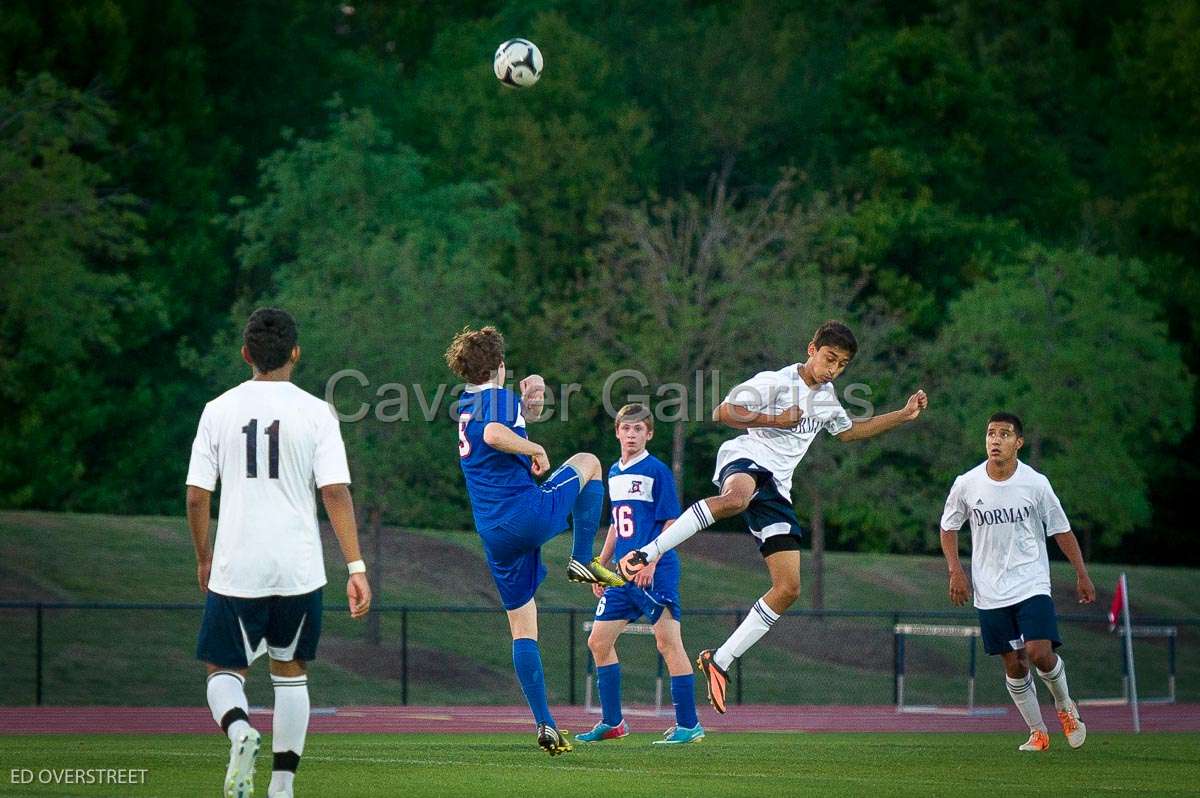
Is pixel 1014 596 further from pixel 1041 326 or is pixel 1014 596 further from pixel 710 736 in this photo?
pixel 1041 326

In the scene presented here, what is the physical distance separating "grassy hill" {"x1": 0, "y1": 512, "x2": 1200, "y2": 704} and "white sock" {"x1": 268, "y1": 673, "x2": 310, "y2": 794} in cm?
1582

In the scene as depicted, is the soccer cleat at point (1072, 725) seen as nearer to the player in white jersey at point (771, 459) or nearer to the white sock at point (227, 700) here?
the player in white jersey at point (771, 459)

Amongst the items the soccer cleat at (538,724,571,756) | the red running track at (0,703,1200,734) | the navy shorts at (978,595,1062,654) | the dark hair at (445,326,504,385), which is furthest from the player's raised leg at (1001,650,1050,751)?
the red running track at (0,703,1200,734)

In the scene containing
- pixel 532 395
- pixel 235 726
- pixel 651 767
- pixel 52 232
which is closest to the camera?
pixel 235 726

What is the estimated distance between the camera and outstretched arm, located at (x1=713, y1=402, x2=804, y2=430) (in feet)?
36.8

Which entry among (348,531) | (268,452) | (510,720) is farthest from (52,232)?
(348,531)

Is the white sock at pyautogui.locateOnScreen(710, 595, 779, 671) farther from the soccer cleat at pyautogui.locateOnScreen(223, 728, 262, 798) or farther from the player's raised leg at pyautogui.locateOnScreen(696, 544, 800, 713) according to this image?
the soccer cleat at pyautogui.locateOnScreen(223, 728, 262, 798)

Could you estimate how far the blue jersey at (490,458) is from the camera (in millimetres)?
10703

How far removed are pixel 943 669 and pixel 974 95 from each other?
73.6ft

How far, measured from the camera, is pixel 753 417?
445 inches

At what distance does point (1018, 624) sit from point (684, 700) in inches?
101

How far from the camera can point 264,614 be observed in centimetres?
791

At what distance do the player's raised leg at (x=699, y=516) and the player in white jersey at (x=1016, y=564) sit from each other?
2.08 m

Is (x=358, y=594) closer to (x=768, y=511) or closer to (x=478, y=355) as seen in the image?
(x=478, y=355)
